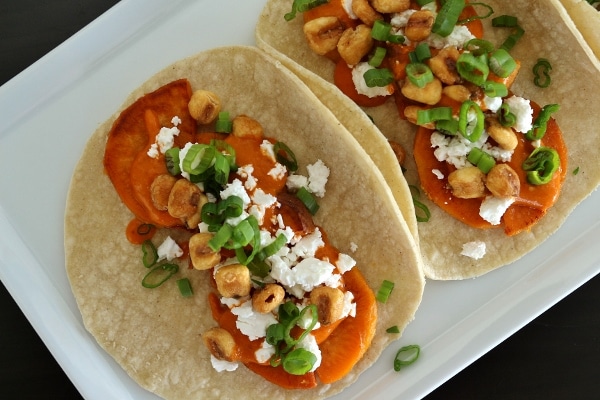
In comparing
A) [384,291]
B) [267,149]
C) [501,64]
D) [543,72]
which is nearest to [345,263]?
[384,291]

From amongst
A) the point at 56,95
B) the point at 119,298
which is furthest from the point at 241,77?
the point at 119,298

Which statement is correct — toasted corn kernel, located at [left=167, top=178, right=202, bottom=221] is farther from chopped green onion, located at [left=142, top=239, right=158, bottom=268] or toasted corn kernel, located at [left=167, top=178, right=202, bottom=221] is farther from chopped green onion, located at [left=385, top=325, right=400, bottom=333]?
chopped green onion, located at [left=385, top=325, right=400, bottom=333]

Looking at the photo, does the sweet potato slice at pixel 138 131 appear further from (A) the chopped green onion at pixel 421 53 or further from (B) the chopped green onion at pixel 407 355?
(B) the chopped green onion at pixel 407 355

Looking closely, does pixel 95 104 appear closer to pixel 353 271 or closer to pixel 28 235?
pixel 28 235

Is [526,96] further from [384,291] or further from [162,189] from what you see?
[162,189]

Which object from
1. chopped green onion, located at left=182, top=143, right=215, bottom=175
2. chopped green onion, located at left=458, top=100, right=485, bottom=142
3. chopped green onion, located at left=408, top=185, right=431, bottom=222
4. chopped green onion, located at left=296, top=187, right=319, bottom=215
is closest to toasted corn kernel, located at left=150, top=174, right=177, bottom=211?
chopped green onion, located at left=182, top=143, right=215, bottom=175

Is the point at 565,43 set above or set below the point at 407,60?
above
